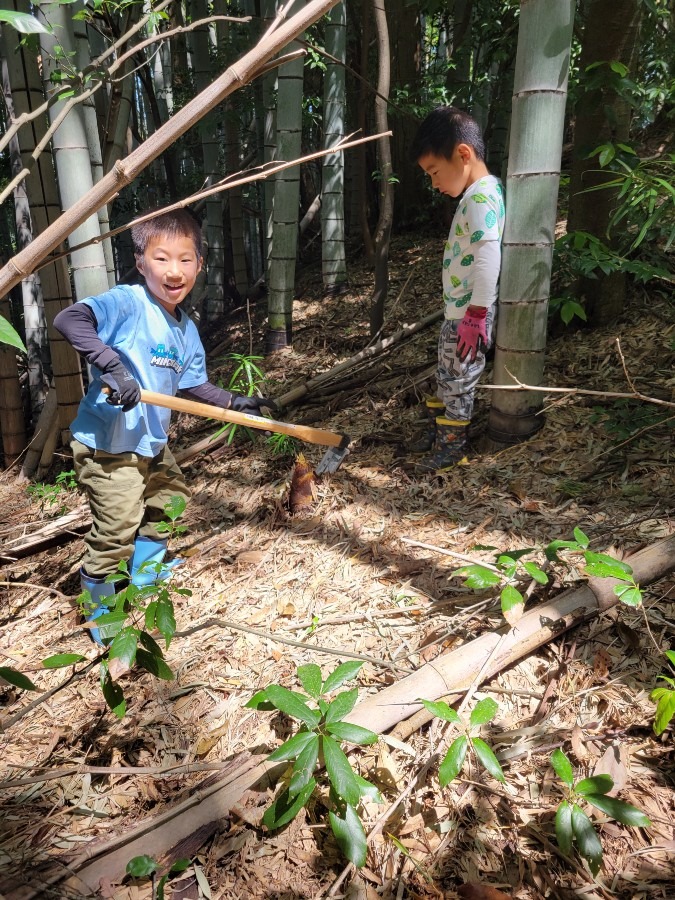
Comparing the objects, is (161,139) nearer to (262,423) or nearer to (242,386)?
(262,423)

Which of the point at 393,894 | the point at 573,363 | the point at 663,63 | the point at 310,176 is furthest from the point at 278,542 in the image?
the point at 310,176

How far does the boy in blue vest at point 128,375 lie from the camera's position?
2033mm

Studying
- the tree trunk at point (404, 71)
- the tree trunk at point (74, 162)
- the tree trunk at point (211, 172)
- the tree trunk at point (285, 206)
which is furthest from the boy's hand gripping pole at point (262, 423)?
the tree trunk at point (404, 71)

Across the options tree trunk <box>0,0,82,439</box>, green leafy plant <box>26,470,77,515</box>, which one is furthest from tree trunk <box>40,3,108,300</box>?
green leafy plant <box>26,470,77,515</box>

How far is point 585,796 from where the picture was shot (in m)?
1.25

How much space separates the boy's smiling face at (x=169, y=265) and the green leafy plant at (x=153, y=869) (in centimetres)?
173

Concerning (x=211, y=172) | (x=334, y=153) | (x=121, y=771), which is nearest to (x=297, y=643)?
(x=121, y=771)

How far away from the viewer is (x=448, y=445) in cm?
274

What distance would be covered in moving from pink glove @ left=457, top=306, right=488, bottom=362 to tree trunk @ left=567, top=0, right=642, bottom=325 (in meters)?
0.81

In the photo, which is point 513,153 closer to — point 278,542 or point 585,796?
point 278,542

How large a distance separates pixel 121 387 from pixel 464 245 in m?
1.52

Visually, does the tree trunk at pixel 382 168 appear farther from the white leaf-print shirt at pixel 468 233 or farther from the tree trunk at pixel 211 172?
the tree trunk at pixel 211 172

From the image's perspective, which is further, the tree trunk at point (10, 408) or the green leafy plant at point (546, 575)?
the tree trunk at point (10, 408)

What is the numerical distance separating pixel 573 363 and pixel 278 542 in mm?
1765
